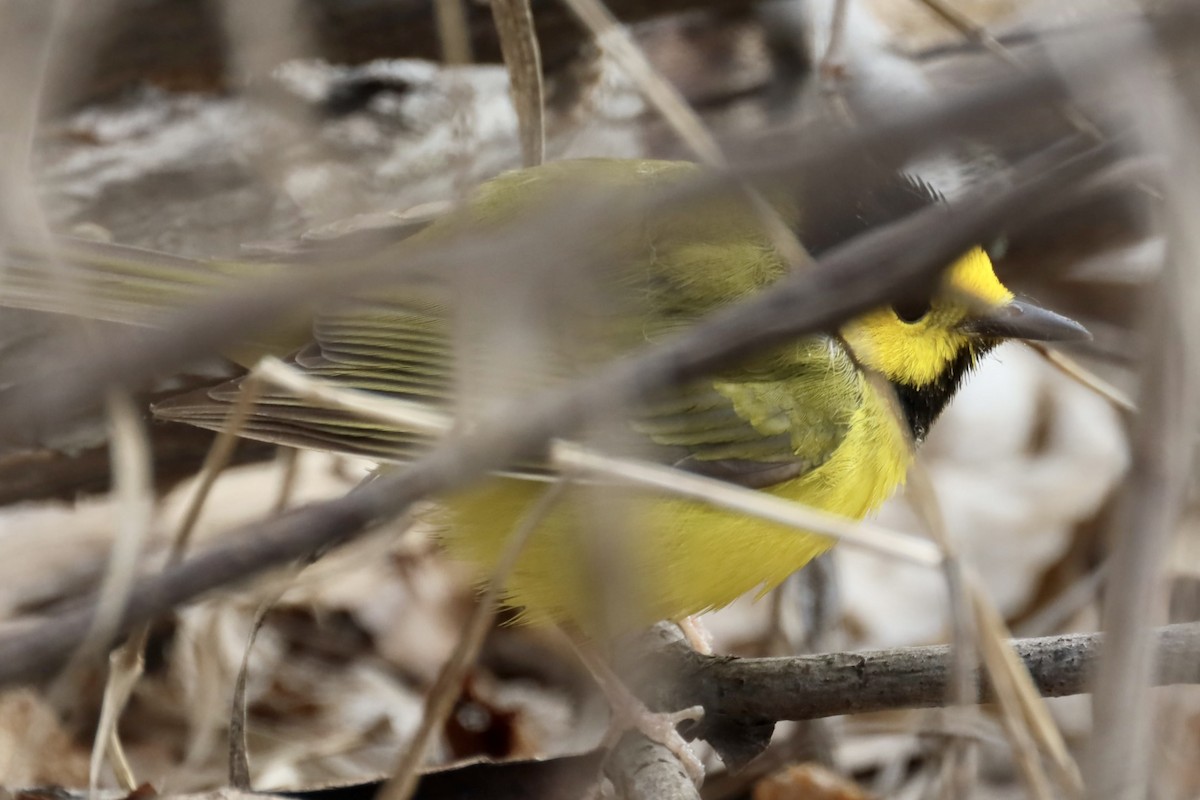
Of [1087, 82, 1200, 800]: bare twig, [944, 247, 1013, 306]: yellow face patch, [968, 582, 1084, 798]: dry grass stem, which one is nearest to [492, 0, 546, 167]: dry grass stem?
[944, 247, 1013, 306]: yellow face patch

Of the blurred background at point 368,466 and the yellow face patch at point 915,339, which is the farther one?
the blurred background at point 368,466

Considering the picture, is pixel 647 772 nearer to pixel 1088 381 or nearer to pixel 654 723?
pixel 654 723


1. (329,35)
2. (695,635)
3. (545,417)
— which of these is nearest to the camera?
(545,417)

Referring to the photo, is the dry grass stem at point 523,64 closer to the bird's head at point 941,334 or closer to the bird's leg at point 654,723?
the bird's head at point 941,334

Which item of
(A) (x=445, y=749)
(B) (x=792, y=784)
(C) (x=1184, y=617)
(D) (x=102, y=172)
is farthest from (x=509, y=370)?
(D) (x=102, y=172)

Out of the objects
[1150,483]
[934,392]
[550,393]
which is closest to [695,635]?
[934,392]

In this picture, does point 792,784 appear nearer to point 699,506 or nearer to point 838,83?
point 699,506

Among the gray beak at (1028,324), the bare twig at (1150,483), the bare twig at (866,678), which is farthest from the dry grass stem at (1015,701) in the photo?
the gray beak at (1028,324)
